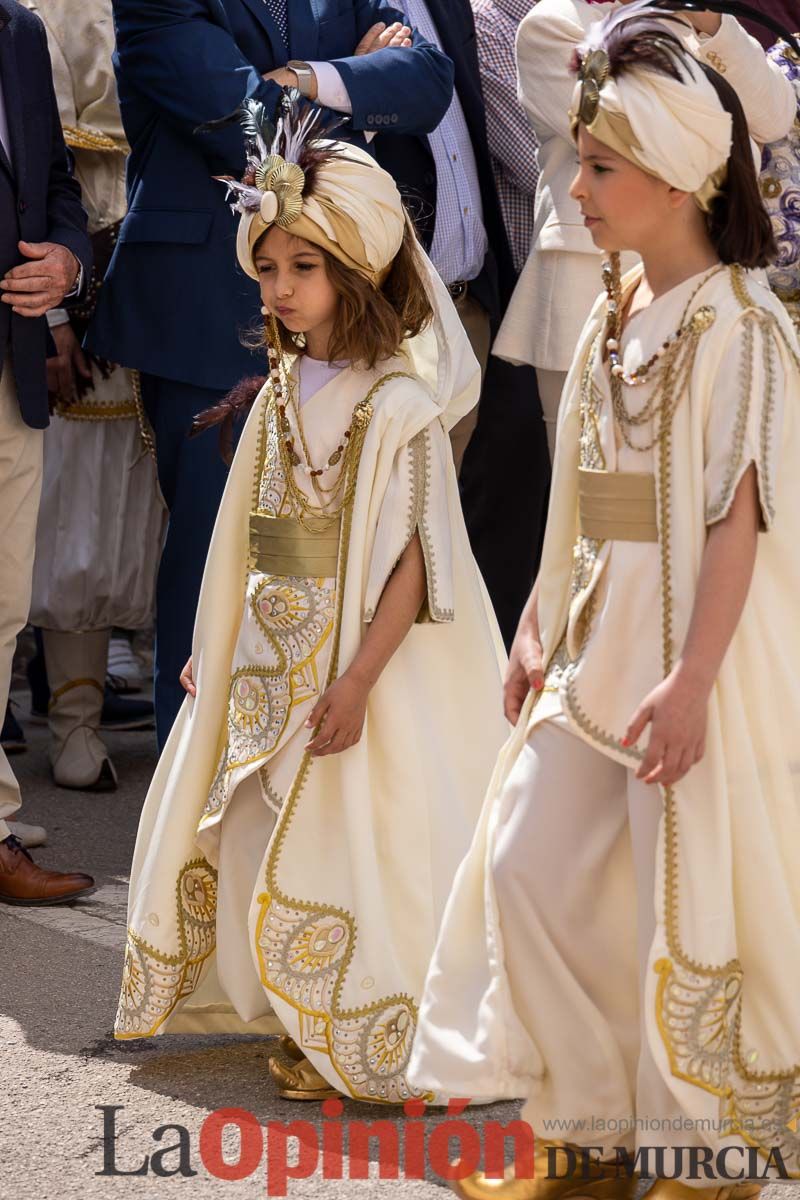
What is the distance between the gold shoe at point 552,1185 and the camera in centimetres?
275

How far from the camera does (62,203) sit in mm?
4551

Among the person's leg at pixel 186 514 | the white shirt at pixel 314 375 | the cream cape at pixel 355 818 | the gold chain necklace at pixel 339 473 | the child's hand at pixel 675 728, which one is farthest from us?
the person's leg at pixel 186 514

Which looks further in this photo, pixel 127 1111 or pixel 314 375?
pixel 314 375

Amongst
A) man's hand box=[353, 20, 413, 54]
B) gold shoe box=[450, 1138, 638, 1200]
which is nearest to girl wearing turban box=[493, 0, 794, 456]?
man's hand box=[353, 20, 413, 54]

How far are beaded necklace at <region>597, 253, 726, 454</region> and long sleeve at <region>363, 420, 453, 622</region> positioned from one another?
0.64 metres

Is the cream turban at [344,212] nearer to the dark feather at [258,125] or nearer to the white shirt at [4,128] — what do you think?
the dark feather at [258,125]

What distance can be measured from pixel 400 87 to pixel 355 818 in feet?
7.18

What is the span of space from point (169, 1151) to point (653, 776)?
1093 mm

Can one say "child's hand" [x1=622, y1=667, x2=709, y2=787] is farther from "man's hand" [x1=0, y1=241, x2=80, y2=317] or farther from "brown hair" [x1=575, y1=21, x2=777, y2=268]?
"man's hand" [x1=0, y1=241, x2=80, y2=317]

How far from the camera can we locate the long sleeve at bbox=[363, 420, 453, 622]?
3.31m

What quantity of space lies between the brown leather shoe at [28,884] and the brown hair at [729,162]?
7.83ft

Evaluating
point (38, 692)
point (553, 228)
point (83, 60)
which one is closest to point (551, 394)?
point (553, 228)

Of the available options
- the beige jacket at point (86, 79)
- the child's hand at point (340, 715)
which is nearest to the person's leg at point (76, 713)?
the beige jacket at point (86, 79)

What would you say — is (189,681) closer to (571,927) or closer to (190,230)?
(571,927)
